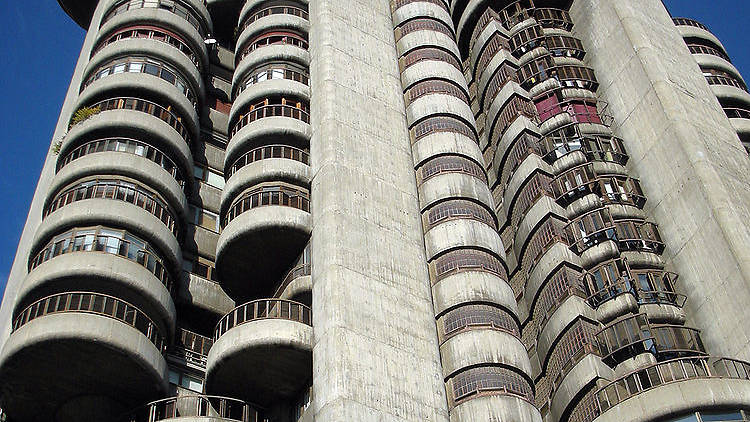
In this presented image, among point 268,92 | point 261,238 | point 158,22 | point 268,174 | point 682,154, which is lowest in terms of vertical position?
point 261,238

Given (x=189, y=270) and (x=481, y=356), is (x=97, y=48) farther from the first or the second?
(x=481, y=356)

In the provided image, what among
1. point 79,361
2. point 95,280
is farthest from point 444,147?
point 79,361

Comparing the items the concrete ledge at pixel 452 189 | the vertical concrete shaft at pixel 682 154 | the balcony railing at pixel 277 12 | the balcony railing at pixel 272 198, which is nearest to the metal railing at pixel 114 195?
the balcony railing at pixel 272 198

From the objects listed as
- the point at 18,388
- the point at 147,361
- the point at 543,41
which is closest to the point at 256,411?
the point at 147,361

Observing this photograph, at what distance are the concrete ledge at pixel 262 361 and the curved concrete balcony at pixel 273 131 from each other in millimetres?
12318

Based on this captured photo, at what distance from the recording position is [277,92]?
4816 centimetres

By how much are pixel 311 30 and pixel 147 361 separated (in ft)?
79.7

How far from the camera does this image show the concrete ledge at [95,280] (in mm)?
35906

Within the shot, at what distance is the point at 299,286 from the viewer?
39.3 metres

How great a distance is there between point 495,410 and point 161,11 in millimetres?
30592

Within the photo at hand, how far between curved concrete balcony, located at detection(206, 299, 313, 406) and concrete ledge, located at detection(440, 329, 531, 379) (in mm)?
5891

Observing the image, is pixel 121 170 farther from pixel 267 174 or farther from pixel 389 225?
pixel 389 225

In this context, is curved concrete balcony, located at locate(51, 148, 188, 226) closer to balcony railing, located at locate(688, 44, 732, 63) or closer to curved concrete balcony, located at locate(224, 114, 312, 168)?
curved concrete balcony, located at locate(224, 114, 312, 168)

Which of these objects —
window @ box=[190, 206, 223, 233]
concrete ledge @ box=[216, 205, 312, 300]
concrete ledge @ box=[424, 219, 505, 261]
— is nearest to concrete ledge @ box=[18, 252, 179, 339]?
concrete ledge @ box=[216, 205, 312, 300]
